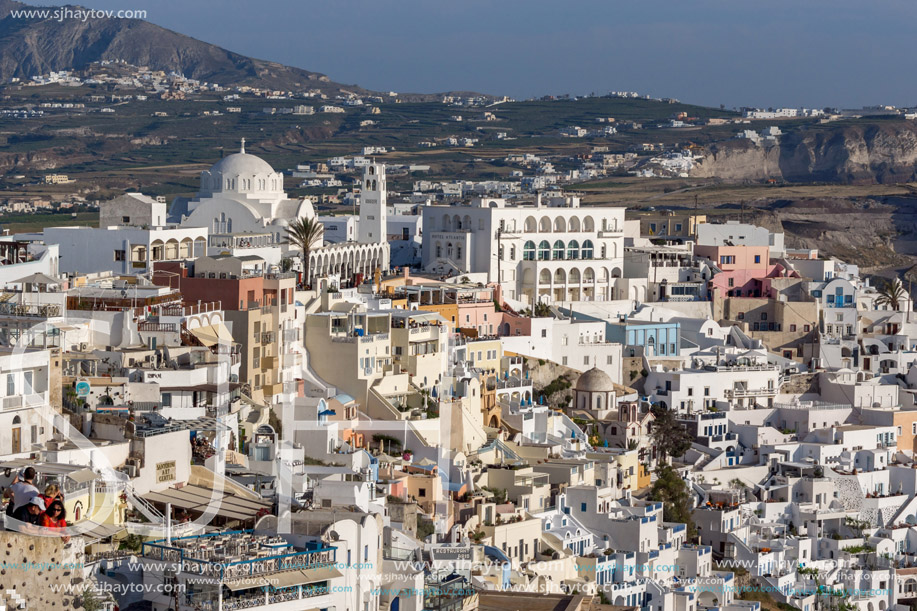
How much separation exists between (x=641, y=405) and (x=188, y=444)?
20381 millimetres

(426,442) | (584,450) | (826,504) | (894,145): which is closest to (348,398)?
(426,442)

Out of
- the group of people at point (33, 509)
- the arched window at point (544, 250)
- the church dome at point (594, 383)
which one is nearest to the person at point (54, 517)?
the group of people at point (33, 509)

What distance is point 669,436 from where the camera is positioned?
42.6 metres

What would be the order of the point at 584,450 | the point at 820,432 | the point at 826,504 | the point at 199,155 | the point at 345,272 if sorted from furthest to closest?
1. the point at 199,155
2. the point at 345,272
3. the point at 820,432
4. the point at 826,504
5. the point at 584,450

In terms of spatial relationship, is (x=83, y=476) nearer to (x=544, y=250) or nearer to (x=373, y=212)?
(x=544, y=250)

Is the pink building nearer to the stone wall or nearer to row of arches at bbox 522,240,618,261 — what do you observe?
row of arches at bbox 522,240,618,261

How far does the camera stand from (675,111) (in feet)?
584

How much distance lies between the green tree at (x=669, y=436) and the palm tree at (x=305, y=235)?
9.35 m

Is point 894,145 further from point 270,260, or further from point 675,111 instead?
point 270,260

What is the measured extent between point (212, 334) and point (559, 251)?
23078mm

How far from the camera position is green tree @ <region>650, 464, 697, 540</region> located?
1479 inches

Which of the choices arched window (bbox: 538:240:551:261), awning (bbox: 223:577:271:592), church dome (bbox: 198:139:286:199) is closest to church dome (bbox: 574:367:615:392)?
arched window (bbox: 538:240:551:261)

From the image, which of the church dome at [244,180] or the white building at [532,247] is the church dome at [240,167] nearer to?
the church dome at [244,180]

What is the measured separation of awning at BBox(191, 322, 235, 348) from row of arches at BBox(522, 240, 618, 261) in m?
21.1
